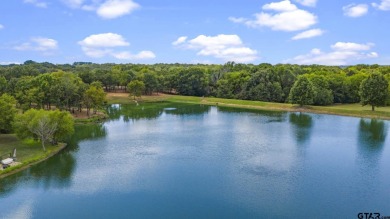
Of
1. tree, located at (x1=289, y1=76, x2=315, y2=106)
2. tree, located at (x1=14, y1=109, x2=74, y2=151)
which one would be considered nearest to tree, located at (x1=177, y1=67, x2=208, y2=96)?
tree, located at (x1=289, y1=76, x2=315, y2=106)

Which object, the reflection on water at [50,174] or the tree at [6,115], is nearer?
the reflection on water at [50,174]

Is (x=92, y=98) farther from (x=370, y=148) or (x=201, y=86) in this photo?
(x=201, y=86)

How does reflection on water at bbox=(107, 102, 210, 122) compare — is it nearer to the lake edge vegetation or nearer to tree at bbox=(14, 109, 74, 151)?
the lake edge vegetation

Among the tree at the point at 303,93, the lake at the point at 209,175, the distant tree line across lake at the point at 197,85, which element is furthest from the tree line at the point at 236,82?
the lake at the point at 209,175

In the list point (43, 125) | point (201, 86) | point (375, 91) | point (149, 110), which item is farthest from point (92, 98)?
point (375, 91)

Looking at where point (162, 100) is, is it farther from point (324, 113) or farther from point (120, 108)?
point (324, 113)

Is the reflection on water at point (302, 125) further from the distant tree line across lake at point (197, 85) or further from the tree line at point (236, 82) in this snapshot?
the tree line at point (236, 82)

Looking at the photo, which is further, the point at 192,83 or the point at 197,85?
the point at 197,85
